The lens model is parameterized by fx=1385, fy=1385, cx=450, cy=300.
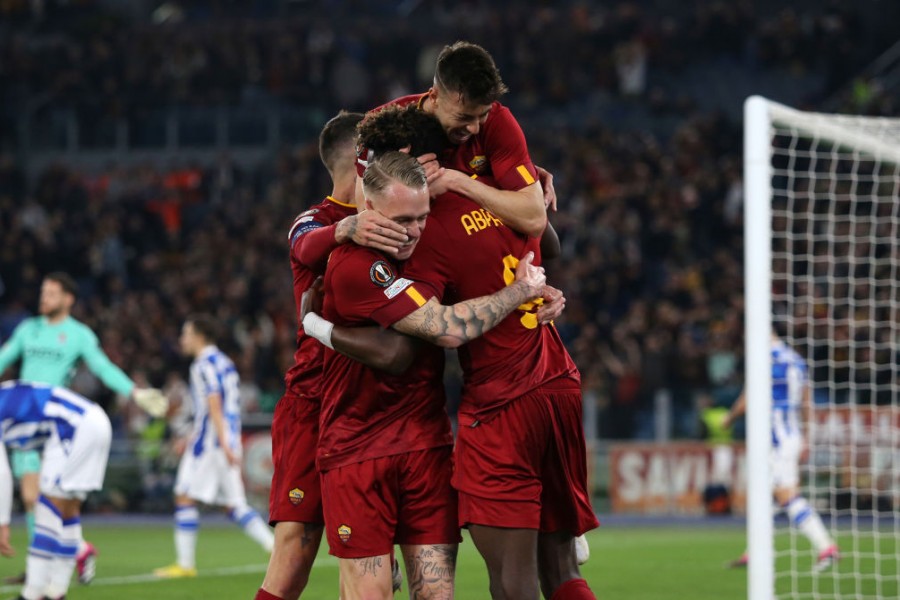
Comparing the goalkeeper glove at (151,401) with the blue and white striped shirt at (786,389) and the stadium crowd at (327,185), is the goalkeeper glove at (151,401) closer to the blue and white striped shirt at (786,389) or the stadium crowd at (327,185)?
the blue and white striped shirt at (786,389)

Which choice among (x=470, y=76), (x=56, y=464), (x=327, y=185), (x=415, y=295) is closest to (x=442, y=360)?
(x=415, y=295)

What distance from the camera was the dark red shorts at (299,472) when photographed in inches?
240

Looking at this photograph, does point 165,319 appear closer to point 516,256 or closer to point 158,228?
point 158,228

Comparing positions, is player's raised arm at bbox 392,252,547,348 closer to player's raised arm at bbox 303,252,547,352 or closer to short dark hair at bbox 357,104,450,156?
player's raised arm at bbox 303,252,547,352

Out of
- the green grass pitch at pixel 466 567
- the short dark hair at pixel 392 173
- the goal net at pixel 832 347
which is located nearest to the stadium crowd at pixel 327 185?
the goal net at pixel 832 347

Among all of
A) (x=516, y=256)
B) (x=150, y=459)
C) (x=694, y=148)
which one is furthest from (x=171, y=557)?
(x=694, y=148)

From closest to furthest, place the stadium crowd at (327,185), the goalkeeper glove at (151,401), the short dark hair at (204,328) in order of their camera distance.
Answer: the goalkeeper glove at (151,401)
the short dark hair at (204,328)
the stadium crowd at (327,185)

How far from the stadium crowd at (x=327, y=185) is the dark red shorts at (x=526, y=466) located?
12.7 meters

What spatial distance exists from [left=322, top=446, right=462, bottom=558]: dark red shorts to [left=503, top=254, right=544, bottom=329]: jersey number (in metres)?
0.62

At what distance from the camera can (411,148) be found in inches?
211

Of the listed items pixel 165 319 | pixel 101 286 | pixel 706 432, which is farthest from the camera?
pixel 101 286

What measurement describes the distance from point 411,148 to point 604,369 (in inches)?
547

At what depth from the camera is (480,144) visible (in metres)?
5.55

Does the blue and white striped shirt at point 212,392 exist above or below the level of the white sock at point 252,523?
above
